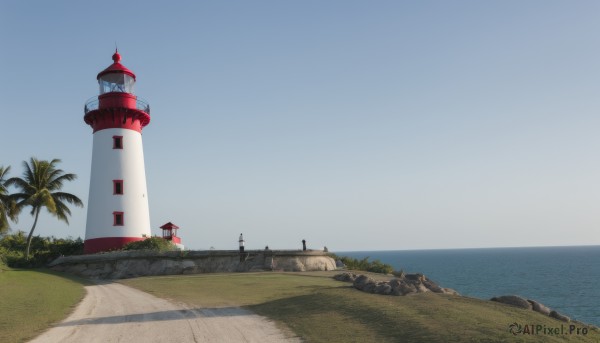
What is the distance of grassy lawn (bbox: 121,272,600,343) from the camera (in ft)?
42.4

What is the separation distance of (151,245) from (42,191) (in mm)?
11637

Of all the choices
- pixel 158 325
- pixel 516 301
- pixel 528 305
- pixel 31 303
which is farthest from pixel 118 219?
pixel 528 305

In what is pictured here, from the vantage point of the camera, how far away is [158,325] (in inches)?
594

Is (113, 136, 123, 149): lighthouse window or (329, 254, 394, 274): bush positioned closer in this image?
(329, 254, 394, 274): bush

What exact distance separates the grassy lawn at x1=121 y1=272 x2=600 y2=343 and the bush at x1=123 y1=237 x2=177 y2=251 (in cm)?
1260

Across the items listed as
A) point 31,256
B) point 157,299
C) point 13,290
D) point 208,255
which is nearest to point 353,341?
point 157,299

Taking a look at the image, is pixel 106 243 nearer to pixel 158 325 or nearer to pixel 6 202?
pixel 6 202

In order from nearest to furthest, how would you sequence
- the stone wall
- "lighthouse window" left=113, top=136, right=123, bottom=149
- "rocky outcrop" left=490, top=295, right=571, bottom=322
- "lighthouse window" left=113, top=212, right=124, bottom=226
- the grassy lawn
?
the grassy lawn
"rocky outcrop" left=490, top=295, right=571, bottom=322
the stone wall
"lighthouse window" left=113, top=212, right=124, bottom=226
"lighthouse window" left=113, top=136, right=123, bottom=149

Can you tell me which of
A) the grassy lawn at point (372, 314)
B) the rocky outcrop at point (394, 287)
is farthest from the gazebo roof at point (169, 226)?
the rocky outcrop at point (394, 287)

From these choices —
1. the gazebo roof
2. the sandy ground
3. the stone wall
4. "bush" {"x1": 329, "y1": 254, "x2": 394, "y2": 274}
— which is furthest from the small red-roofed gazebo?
the sandy ground

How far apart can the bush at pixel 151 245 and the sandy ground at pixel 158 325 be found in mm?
16295

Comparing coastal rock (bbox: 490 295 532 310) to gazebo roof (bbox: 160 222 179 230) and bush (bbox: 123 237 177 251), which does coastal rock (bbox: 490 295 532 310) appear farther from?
gazebo roof (bbox: 160 222 179 230)

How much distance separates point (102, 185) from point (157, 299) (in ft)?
66.2

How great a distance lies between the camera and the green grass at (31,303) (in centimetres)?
1460
